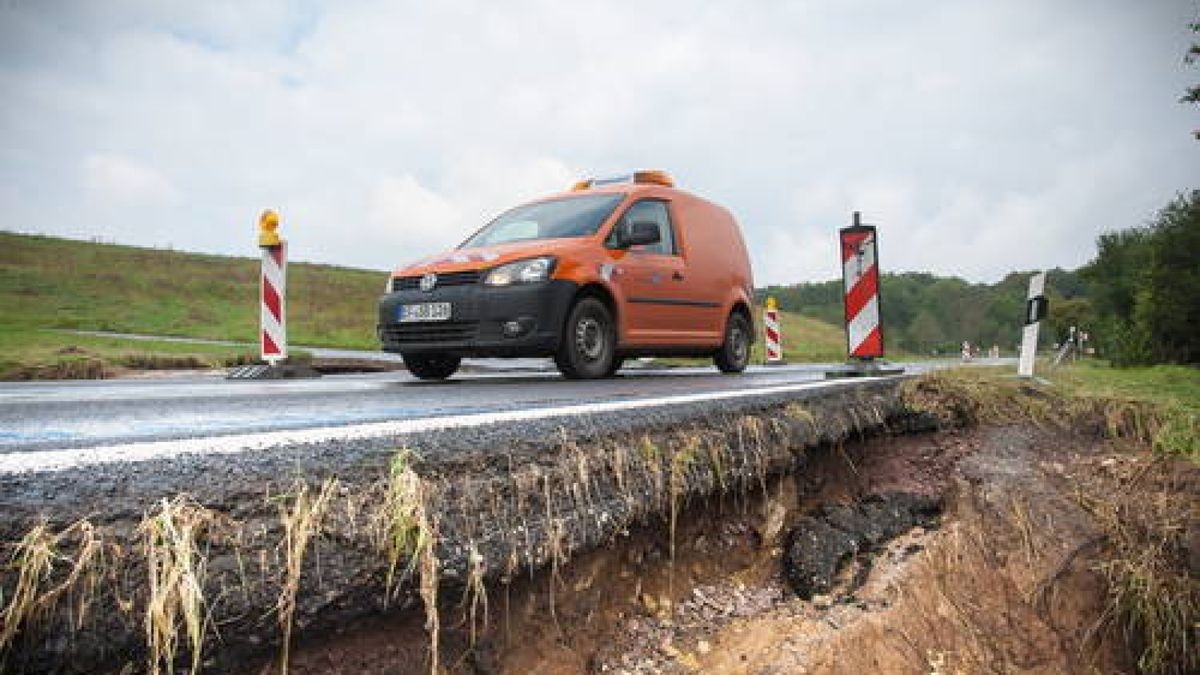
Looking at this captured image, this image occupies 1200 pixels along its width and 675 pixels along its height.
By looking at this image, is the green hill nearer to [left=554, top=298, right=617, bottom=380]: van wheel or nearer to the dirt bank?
[left=554, top=298, right=617, bottom=380]: van wheel

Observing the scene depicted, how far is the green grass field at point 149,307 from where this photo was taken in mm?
9470

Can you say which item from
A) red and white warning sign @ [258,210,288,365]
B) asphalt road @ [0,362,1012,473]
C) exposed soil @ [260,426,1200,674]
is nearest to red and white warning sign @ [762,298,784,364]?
red and white warning sign @ [258,210,288,365]

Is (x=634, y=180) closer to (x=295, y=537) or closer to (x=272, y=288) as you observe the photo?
(x=272, y=288)

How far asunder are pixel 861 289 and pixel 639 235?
2349mm

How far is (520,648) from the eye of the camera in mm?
1843

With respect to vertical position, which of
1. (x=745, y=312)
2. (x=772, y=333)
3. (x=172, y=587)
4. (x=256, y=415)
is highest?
(x=745, y=312)

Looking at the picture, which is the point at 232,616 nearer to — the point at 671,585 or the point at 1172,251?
the point at 671,585

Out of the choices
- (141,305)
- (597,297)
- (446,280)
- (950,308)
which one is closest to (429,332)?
(446,280)

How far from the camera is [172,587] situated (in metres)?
1.27

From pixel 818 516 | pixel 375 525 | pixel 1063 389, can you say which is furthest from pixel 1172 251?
pixel 375 525

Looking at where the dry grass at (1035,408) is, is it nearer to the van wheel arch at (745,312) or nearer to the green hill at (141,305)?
the van wheel arch at (745,312)

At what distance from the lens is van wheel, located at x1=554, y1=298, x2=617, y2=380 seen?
6.36m

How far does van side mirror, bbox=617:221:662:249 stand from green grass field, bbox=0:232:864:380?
5762 mm

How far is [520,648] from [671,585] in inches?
27.0
